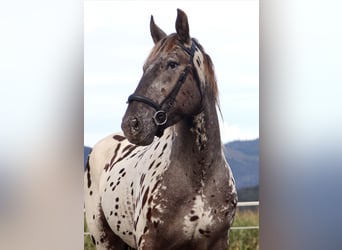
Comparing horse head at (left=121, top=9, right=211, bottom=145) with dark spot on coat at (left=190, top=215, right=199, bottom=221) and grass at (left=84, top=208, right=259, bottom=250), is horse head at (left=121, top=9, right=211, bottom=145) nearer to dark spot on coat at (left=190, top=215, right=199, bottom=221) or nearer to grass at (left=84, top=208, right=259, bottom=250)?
dark spot on coat at (left=190, top=215, right=199, bottom=221)

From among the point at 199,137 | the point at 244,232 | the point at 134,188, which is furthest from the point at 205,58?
the point at 244,232

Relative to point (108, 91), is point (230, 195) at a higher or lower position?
lower

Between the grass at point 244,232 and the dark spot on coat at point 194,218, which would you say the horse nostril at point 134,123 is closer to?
the dark spot on coat at point 194,218

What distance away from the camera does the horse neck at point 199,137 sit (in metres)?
2.11

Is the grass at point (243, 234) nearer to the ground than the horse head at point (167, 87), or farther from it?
nearer to the ground

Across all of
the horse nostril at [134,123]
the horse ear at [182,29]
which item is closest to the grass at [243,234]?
the horse nostril at [134,123]

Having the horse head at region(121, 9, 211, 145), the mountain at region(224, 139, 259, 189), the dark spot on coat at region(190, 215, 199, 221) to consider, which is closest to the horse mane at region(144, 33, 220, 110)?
the horse head at region(121, 9, 211, 145)

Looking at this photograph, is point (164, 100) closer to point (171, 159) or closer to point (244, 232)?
point (171, 159)
